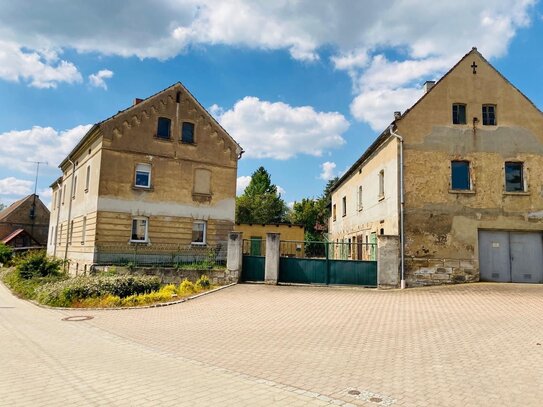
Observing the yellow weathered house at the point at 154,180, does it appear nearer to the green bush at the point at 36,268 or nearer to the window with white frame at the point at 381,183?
the green bush at the point at 36,268

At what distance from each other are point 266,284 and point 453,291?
25.2 ft

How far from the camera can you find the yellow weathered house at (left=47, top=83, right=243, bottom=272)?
23.7 m

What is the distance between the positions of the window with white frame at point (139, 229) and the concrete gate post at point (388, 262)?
1363 centimetres

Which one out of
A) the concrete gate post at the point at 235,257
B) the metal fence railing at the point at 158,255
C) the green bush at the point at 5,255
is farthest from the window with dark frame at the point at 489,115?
the green bush at the point at 5,255

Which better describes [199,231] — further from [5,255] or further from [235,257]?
[5,255]

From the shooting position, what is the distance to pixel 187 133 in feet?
87.2

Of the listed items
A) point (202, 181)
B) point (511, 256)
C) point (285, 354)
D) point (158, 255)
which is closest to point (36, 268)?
point (158, 255)

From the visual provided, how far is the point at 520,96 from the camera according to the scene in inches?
763

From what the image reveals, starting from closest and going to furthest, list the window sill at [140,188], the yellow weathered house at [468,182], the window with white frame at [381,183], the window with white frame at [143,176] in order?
the yellow weathered house at [468,182]
the window with white frame at [381,183]
the window sill at [140,188]
the window with white frame at [143,176]

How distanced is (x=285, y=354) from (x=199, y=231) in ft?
62.3

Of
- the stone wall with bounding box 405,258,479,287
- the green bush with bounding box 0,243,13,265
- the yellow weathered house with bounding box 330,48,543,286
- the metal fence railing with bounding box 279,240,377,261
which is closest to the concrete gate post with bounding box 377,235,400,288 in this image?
the yellow weathered house with bounding box 330,48,543,286

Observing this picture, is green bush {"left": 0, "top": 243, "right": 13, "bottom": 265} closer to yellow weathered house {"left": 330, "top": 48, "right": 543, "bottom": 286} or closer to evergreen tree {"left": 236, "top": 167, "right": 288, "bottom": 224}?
evergreen tree {"left": 236, "top": 167, "right": 288, "bottom": 224}

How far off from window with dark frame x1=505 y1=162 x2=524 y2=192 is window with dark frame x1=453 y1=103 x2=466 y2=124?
2814 mm

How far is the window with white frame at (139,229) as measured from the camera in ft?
79.5
